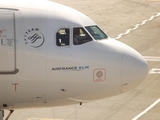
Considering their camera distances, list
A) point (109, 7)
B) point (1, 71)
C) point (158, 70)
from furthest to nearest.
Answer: point (109, 7) → point (158, 70) → point (1, 71)

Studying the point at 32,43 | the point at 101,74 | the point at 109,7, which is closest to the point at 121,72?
the point at 101,74

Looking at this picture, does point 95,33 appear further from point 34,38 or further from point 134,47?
point 134,47

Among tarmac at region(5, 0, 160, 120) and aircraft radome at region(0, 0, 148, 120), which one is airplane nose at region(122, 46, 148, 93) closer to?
aircraft radome at region(0, 0, 148, 120)

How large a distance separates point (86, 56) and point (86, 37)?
1.97 ft

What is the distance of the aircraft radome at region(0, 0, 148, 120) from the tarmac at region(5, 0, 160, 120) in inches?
168

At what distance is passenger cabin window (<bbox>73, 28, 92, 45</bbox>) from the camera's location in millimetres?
12852

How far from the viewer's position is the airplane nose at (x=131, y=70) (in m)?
12.9

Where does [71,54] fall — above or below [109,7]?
below

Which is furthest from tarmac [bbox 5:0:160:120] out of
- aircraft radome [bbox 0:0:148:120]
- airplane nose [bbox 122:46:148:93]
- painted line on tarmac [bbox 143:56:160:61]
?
airplane nose [bbox 122:46:148:93]

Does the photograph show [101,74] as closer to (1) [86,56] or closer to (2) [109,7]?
(1) [86,56]

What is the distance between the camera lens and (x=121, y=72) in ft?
42.1

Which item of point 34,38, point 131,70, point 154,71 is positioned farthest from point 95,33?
point 154,71

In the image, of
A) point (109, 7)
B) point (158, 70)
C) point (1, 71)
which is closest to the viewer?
point (1, 71)

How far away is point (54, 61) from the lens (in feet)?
41.1
